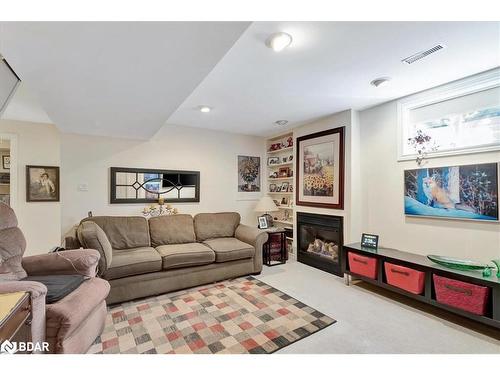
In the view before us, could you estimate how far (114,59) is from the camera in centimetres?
146

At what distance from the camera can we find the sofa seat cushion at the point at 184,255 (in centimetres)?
275

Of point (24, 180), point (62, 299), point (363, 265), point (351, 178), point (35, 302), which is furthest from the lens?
point (24, 180)

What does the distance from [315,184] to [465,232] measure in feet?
6.18

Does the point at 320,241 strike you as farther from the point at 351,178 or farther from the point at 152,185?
the point at 152,185

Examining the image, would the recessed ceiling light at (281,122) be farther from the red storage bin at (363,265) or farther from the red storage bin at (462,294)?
the red storage bin at (462,294)

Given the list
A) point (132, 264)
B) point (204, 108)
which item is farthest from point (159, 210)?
point (204, 108)

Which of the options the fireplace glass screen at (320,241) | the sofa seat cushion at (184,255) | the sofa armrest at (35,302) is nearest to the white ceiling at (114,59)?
the sofa armrest at (35,302)

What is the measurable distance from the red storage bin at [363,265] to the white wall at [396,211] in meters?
0.49

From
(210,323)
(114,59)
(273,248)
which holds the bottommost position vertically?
(210,323)

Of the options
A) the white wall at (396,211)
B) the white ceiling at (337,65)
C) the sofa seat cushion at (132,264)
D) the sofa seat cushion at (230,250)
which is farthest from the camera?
the sofa seat cushion at (230,250)

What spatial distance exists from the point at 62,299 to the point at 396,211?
343cm

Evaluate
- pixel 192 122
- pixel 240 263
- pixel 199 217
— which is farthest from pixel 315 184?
pixel 192 122

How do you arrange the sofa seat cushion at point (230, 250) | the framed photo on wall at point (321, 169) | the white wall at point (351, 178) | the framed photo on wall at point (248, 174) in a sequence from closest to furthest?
1. the sofa seat cushion at point (230, 250)
2. the white wall at point (351, 178)
3. the framed photo on wall at point (321, 169)
4. the framed photo on wall at point (248, 174)
